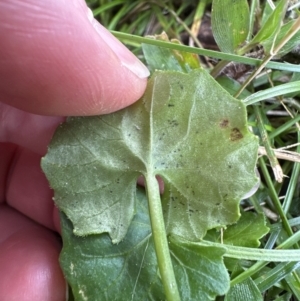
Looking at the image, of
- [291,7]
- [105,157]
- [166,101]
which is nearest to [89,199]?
[105,157]

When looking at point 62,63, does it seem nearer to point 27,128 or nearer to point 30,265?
point 27,128

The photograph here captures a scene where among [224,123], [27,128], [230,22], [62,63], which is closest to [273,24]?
[230,22]

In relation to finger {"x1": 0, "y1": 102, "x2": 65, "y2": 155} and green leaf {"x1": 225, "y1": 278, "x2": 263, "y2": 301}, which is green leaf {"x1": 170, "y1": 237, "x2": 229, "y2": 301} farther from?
finger {"x1": 0, "y1": 102, "x2": 65, "y2": 155}

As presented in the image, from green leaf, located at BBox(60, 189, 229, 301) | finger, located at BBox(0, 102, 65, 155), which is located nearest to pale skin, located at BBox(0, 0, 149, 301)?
finger, located at BBox(0, 102, 65, 155)

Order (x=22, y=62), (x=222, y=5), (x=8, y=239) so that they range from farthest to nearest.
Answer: (x=8, y=239) < (x=222, y=5) < (x=22, y=62)

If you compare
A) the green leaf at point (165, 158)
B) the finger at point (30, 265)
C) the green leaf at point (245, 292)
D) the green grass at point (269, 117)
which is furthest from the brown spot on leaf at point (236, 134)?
the finger at point (30, 265)

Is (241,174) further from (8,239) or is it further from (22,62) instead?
(8,239)
